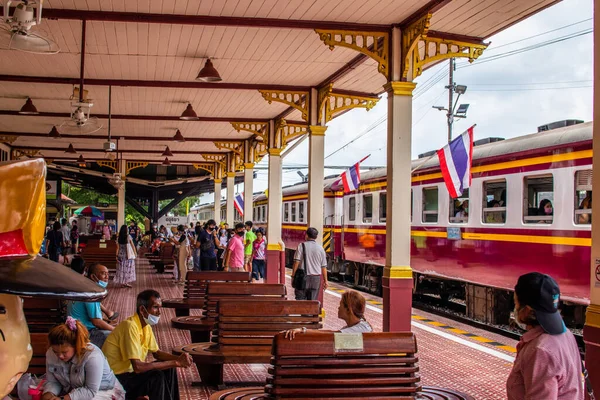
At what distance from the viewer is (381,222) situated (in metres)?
16.3

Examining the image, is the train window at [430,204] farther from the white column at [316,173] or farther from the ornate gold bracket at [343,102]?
the white column at [316,173]

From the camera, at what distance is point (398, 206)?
31.2 ft

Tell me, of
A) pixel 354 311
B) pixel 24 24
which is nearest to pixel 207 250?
pixel 24 24

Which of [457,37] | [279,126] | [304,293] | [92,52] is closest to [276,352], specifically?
[304,293]

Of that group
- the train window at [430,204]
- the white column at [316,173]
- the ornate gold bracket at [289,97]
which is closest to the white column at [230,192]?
the ornate gold bracket at [289,97]

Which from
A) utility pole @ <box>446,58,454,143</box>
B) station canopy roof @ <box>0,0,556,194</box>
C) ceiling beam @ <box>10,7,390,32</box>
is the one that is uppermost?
utility pole @ <box>446,58,454,143</box>

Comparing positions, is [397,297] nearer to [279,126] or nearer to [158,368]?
[158,368]

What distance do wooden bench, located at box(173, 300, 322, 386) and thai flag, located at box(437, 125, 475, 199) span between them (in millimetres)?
5392

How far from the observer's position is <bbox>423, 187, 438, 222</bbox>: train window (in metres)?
13.8

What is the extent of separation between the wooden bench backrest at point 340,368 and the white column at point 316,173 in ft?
29.2

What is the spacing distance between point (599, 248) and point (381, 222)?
36.3 ft

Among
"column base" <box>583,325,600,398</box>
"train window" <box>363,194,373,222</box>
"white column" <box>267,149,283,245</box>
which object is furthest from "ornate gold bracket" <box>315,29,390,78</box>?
"train window" <box>363,194,373,222</box>

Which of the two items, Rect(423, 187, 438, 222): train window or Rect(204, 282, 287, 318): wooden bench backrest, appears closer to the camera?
Rect(204, 282, 287, 318): wooden bench backrest

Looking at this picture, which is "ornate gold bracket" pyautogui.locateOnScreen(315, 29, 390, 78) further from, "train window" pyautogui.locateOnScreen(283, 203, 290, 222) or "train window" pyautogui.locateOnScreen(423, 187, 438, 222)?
"train window" pyautogui.locateOnScreen(283, 203, 290, 222)
